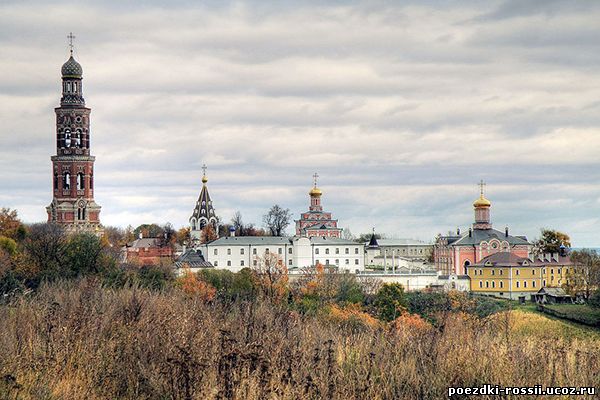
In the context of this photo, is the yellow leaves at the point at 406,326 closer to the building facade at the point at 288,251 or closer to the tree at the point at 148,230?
the building facade at the point at 288,251

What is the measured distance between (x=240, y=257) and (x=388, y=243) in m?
44.9

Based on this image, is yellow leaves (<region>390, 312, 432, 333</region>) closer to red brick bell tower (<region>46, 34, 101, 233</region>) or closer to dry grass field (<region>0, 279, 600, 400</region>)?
dry grass field (<region>0, 279, 600, 400</region>)

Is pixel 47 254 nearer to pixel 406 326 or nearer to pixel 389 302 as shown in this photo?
pixel 389 302

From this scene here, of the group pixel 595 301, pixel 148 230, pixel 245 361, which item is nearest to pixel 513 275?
pixel 595 301

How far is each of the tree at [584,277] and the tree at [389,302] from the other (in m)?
14.8

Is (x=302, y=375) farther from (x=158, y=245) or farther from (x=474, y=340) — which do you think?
(x=158, y=245)

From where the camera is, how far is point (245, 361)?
36.1 ft

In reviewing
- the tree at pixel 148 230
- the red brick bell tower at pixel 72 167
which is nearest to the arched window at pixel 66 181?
the red brick bell tower at pixel 72 167

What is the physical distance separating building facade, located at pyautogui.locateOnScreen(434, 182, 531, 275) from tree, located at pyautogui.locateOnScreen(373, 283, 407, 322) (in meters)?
22.1

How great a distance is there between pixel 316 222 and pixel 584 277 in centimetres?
3340

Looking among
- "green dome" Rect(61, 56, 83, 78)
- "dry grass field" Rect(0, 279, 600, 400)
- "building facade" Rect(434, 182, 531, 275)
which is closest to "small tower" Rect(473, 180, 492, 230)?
"building facade" Rect(434, 182, 531, 275)

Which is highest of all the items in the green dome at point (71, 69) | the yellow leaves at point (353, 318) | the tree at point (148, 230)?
the green dome at point (71, 69)

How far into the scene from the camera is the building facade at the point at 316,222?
311 feet

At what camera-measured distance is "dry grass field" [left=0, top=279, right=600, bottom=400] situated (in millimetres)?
10938
